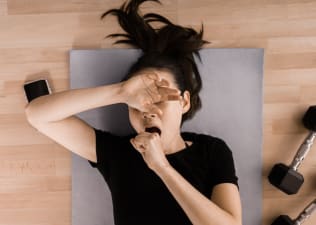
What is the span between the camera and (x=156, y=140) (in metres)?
0.86

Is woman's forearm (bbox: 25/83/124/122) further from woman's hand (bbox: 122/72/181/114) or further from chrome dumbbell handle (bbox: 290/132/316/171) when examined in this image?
chrome dumbbell handle (bbox: 290/132/316/171)

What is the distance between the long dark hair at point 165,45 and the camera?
98 centimetres

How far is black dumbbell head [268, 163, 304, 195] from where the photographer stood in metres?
1.09

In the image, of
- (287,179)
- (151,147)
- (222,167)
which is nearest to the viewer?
(151,147)

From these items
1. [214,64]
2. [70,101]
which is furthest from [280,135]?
[70,101]

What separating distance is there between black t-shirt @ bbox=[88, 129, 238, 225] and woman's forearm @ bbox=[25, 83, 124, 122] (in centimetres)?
12

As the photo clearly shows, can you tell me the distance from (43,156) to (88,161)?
151 mm

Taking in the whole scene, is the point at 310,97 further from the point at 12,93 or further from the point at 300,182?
the point at 12,93

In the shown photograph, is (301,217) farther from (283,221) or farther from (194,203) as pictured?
(194,203)

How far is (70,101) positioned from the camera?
92 centimetres

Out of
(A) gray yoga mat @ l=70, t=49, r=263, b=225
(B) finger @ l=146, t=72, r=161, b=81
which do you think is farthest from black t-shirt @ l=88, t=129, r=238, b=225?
(B) finger @ l=146, t=72, r=161, b=81

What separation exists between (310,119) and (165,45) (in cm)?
47

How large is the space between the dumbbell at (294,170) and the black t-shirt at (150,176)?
0.19m

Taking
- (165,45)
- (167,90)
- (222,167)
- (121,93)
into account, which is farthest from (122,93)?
(222,167)
